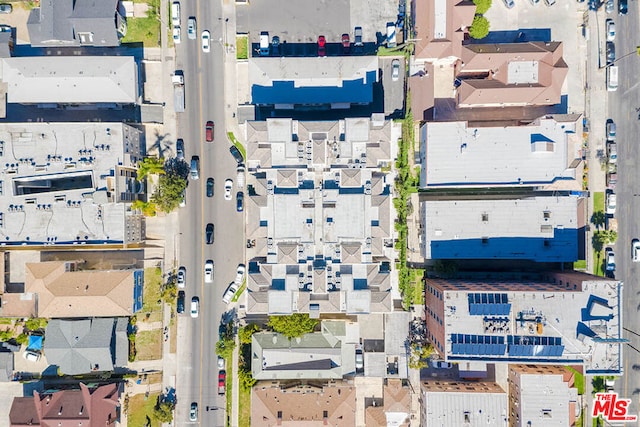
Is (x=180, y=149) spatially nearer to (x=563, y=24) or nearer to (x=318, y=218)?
(x=318, y=218)

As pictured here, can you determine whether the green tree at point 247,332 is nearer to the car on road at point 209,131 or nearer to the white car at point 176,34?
the car on road at point 209,131

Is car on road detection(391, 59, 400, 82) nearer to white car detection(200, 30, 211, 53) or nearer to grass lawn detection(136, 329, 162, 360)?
white car detection(200, 30, 211, 53)

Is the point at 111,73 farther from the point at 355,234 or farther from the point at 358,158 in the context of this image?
the point at 355,234

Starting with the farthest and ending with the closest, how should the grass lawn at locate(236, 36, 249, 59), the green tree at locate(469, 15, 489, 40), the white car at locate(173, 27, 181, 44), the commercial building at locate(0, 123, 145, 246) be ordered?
1. the grass lawn at locate(236, 36, 249, 59)
2. the white car at locate(173, 27, 181, 44)
3. the green tree at locate(469, 15, 489, 40)
4. the commercial building at locate(0, 123, 145, 246)

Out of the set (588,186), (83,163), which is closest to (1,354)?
(83,163)

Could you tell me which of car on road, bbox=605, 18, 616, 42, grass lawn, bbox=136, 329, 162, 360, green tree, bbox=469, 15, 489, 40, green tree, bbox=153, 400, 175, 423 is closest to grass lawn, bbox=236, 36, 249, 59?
green tree, bbox=469, 15, 489, 40
